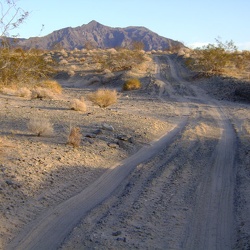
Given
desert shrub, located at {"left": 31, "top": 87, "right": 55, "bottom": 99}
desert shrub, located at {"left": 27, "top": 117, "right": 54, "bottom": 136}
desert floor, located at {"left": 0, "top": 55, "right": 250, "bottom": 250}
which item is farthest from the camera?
desert shrub, located at {"left": 31, "top": 87, "right": 55, "bottom": 99}

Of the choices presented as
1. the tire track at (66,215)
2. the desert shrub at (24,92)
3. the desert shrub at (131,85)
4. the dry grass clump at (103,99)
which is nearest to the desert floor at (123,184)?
the tire track at (66,215)

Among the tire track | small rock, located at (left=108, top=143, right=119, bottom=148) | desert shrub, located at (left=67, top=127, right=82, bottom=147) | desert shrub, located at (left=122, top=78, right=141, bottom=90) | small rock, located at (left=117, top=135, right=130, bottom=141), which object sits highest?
desert shrub, located at (left=122, top=78, right=141, bottom=90)

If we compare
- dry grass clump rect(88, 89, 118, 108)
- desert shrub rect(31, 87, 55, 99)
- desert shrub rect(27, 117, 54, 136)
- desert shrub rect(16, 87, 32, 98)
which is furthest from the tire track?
desert shrub rect(31, 87, 55, 99)

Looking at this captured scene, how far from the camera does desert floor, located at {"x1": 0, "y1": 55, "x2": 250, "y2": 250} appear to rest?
7046 millimetres

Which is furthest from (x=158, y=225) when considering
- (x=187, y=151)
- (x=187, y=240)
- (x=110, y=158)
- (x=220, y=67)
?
(x=220, y=67)

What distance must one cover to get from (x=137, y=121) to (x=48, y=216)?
10108mm

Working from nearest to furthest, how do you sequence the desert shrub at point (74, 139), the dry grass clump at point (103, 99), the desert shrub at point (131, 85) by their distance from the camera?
1. the desert shrub at point (74, 139)
2. the dry grass clump at point (103, 99)
3. the desert shrub at point (131, 85)

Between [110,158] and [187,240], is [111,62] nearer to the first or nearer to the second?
[110,158]

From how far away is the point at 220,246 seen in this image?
264 inches

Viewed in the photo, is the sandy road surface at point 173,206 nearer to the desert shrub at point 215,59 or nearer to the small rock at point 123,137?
the small rock at point 123,137

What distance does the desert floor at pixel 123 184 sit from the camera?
7046 mm

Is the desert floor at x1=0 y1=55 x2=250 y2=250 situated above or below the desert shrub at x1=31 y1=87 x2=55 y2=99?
below

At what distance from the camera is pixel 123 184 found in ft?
32.4

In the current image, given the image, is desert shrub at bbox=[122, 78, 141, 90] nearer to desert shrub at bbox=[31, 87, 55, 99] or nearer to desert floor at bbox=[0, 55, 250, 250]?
desert shrub at bbox=[31, 87, 55, 99]
